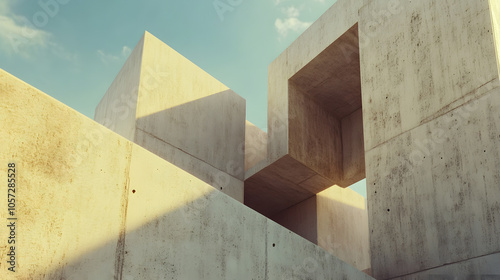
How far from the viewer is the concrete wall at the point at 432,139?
6082mm

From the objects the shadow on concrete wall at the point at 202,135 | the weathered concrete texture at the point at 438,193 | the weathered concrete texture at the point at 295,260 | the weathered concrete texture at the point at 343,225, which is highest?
the shadow on concrete wall at the point at 202,135

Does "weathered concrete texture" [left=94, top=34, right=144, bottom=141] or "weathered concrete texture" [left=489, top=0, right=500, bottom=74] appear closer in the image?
"weathered concrete texture" [left=489, top=0, right=500, bottom=74]

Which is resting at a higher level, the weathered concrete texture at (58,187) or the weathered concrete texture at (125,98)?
the weathered concrete texture at (125,98)

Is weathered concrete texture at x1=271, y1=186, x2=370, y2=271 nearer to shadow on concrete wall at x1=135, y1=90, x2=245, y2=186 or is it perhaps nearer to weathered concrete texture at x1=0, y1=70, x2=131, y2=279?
shadow on concrete wall at x1=135, y1=90, x2=245, y2=186

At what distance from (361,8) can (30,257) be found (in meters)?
7.44

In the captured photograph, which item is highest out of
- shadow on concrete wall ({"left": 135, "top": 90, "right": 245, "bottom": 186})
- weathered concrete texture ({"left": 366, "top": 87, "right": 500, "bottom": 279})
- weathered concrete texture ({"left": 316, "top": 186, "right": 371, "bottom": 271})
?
shadow on concrete wall ({"left": 135, "top": 90, "right": 245, "bottom": 186})

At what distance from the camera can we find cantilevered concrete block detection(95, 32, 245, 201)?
10.3m

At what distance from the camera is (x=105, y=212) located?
3.99 metres

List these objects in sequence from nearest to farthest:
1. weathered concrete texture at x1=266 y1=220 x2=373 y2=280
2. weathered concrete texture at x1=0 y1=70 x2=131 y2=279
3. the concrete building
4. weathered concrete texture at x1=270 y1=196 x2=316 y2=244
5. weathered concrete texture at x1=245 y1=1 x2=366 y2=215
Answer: weathered concrete texture at x1=0 y1=70 x2=131 y2=279, the concrete building, weathered concrete texture at x1=266 y1=220 x2=373 y2=280, weathered concrete texture at x1=245 y1=1 x2=366 y2=215, weathered concrete texture at x1=270 y1=196 x2=316 y2=244

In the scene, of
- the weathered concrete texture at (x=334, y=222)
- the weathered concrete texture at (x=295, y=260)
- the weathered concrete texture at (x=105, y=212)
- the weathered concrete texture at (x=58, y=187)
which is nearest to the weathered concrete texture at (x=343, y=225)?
the weathered concrete texture at (x=334, y=222)

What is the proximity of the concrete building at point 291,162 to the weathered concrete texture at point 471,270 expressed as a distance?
0.02 metres

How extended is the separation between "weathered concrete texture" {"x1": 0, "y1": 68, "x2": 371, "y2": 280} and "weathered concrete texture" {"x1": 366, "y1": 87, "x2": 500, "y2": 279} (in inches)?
92.2

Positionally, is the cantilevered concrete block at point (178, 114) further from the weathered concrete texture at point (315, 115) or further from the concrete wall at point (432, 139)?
the concrete wall at point (432, 139)

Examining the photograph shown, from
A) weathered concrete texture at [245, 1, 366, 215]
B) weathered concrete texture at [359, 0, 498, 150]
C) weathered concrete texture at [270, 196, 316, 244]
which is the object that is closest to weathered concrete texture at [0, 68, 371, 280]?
weathered concrete texture at [359, 0, 498, 150]
